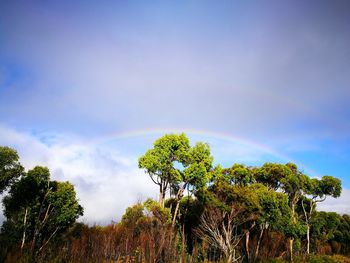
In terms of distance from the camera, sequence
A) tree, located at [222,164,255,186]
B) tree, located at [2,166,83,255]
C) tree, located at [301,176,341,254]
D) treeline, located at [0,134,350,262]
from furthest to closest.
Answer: tree, located at [301,176,341,254], tree, located at [222,164,255,186], tree, located at [2,166,83,255], treeline, located at [0,134,350,262]

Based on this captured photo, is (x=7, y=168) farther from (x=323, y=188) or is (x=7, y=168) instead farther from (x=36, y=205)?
(x=323, y=188)

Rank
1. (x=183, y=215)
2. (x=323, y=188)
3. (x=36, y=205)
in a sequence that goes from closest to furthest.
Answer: (x=36, y=205) → (x=183, y=215) → (x=323, y=188)

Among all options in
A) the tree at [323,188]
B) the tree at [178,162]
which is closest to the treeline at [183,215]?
the tree at [178,162]

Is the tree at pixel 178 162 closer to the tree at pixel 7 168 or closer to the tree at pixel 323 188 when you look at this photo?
the tree at pixel 7 168

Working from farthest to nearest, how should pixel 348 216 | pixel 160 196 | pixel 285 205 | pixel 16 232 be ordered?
pixel 348 216 < pixel 285 205 < pixel 160 196 < pixel 16 232

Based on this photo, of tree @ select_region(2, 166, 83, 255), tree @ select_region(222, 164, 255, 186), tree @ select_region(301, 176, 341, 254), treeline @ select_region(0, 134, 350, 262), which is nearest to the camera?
treeline @ select_region(0, 134, 350, 262)

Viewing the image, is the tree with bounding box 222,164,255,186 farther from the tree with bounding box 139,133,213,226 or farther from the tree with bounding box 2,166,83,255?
the tree with bounding box 2,166,83,255

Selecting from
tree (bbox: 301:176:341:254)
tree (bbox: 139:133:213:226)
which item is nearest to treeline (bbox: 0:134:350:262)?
tree (bbox: 139:133:213:226)

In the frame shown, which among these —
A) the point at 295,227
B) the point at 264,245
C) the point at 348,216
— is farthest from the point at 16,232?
the point at 348,216

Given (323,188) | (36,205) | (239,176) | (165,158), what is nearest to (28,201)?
(36,205)

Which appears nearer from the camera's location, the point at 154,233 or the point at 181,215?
the point at 154,233

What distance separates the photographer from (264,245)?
100 feet

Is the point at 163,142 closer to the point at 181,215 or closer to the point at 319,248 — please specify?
the point at 181,215

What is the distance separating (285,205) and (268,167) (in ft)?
23.8
